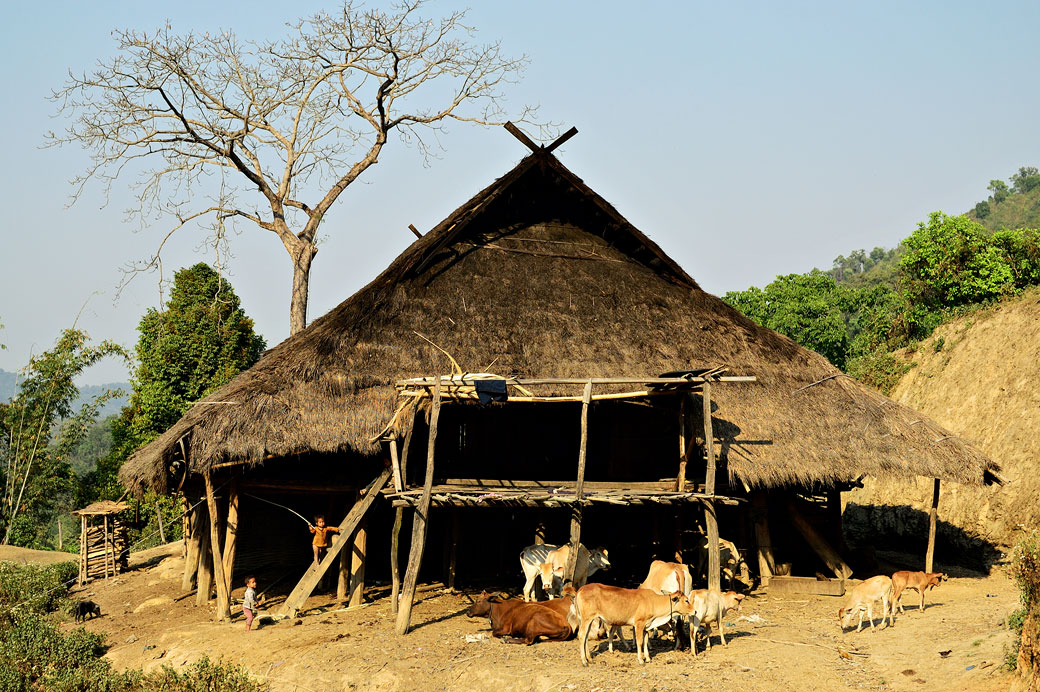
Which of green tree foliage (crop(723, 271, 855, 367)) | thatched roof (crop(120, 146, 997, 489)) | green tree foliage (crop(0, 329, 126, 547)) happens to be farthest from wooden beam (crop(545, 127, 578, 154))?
green tree foliage (crop(723, 271, 855, 367))

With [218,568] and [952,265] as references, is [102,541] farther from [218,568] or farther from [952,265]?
[952,265]

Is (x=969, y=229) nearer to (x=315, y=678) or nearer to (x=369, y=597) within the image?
(x=369, y=597)

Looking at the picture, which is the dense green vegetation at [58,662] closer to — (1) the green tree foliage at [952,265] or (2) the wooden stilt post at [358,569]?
(2) the wooden stilt post at [358,569]

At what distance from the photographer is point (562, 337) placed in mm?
17219

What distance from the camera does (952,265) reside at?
33094 millimetres

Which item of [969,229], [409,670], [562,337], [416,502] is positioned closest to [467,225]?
[562,337]

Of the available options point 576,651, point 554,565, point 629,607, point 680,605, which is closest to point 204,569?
point 554,565

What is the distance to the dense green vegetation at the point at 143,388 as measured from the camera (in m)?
29.4

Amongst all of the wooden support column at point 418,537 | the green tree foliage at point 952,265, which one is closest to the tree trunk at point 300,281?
the wooden support column at point 418,537

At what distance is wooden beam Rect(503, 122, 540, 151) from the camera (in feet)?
59.0

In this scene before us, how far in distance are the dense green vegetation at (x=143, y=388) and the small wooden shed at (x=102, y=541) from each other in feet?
23.9

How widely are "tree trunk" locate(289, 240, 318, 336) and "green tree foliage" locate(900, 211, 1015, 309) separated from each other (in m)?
23.1

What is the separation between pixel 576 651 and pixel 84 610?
33.9 feet

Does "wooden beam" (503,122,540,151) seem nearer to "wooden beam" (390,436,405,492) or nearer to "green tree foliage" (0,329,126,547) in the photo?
"wooden beam" (390,436,405,492)
